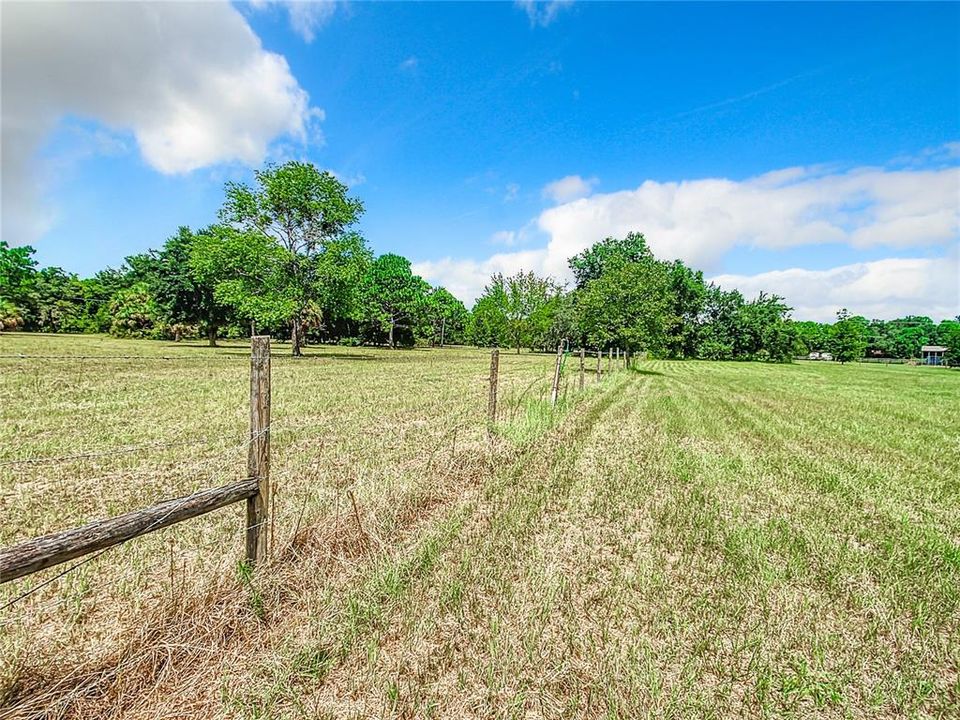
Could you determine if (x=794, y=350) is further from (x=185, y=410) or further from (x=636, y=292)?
(x=185, y=410)

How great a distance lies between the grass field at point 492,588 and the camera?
2.43 meters

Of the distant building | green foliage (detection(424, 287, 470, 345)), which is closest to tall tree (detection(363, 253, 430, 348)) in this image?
green foliage (detection(424, 287, 470, 345))

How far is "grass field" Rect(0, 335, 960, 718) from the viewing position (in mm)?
2432

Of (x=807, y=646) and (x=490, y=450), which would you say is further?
(x=490, y=450)

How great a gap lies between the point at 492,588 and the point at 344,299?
27.5 metres

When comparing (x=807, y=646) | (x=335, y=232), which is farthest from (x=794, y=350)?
(x=807, y=646)

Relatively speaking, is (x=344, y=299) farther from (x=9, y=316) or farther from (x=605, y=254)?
(x=9, y=316)

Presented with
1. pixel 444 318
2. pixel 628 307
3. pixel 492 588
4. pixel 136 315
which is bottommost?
pixel 492 588

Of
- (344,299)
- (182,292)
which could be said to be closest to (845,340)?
(344,299)

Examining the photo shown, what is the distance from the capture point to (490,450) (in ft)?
22.7

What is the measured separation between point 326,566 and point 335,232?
28.6 meters

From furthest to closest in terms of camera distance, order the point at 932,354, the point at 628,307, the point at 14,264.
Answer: the point at 932,354 → the point at 14,264 → the point at 628,307

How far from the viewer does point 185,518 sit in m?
2.59

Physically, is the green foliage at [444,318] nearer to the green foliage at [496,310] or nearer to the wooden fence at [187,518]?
the green foliage at [496,310]
